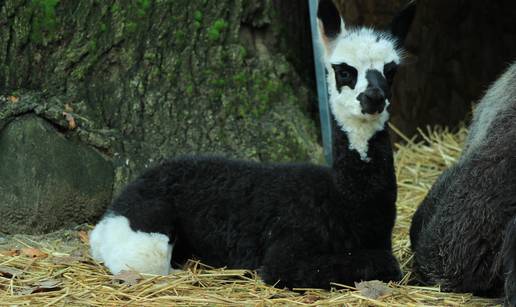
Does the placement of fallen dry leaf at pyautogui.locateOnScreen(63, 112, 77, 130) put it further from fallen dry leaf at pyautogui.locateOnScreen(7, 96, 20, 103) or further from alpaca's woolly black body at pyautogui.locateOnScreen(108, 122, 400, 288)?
alpaca's woolly black body at pyautogui.locateOnScreen(108, 122, 400, 288)

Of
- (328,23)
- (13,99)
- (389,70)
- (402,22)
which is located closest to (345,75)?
(389,70)

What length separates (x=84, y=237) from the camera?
5.71 meters

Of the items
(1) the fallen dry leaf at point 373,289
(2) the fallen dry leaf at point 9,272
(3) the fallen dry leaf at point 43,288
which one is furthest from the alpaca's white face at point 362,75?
(2) the fallen dry leaf at point 9,272

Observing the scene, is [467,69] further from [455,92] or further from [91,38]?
[91,38]

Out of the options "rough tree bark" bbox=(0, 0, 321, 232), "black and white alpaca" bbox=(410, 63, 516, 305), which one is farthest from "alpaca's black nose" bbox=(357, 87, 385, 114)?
"rough tree bark" bbox=(0, 0, 321, 232)

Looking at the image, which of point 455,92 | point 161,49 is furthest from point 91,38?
point 455,92

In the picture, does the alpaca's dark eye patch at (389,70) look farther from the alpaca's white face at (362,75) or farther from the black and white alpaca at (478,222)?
the black and white alpaca at (478,222)

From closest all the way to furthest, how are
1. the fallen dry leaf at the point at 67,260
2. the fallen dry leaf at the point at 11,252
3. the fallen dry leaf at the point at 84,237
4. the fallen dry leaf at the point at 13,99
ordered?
the fallen dry leaf at the point at 67,260
the fallen dry leaf at the point at 11,252
the fallen dry leaf at the point at 84,237
the fallen dry leaf at the point at 13,99

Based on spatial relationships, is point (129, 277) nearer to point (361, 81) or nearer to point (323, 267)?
point (323, 267)

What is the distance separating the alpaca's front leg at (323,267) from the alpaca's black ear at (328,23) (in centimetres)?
107

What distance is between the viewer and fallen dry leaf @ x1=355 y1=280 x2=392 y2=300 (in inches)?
170

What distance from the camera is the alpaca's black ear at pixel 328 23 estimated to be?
183 inches

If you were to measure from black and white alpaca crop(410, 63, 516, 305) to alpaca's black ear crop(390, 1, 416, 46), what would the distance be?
27.2 inches

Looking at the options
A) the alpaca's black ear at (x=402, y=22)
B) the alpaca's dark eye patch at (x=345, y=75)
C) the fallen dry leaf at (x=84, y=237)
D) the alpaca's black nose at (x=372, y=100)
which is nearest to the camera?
the alpaca's black nose at (x=372, y=100)
